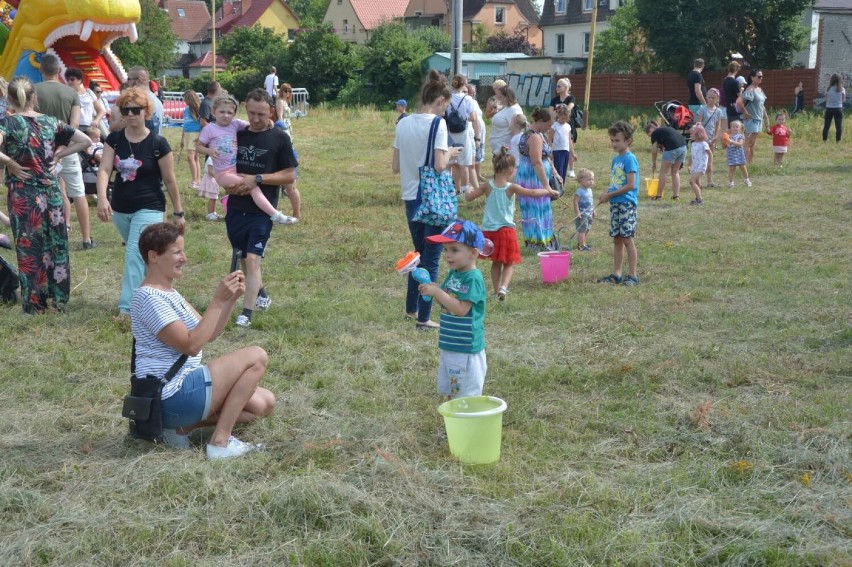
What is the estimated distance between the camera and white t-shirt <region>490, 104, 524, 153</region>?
42.0 feet

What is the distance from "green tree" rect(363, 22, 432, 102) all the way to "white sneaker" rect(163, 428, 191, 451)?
144 ft

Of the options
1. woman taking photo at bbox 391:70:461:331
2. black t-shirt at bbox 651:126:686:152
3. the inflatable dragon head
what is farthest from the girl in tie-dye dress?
the inflatable dragon head

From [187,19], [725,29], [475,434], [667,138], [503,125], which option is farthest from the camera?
[187,19]

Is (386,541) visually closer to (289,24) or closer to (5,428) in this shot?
(5,428)

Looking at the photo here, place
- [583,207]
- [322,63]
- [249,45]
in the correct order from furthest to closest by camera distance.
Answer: [249,45]
[322,63]
[583,207]

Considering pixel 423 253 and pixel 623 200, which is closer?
pixel 423 253

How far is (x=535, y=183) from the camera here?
1030cm

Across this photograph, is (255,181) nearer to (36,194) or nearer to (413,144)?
(413,144)

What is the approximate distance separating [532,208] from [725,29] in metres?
33.8

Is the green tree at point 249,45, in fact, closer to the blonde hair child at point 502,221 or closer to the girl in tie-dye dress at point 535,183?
the girl in tie-dye dress at point 535,183

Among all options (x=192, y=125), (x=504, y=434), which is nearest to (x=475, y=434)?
(x=504, y=434)

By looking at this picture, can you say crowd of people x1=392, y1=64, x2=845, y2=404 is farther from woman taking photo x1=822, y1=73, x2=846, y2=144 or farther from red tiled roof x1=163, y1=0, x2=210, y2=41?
red tiled roof x1=163, y1=0, x2=210, y2=41

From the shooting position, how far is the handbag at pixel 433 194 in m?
7.36

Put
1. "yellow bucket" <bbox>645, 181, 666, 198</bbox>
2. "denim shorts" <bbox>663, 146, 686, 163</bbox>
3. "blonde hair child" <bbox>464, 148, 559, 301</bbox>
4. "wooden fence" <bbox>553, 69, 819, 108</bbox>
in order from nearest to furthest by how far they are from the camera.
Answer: "blonde hair child" <bbox>464, 148, 559, 301</bbox> → "denim shorts" <bbox>663, 146, 686, 163</bbox> → "yellow bucket" <bbox>645, 181, 666, 198</bbox> → "wooden fence" <bbox>553, 69, 819, 108</bbox>
